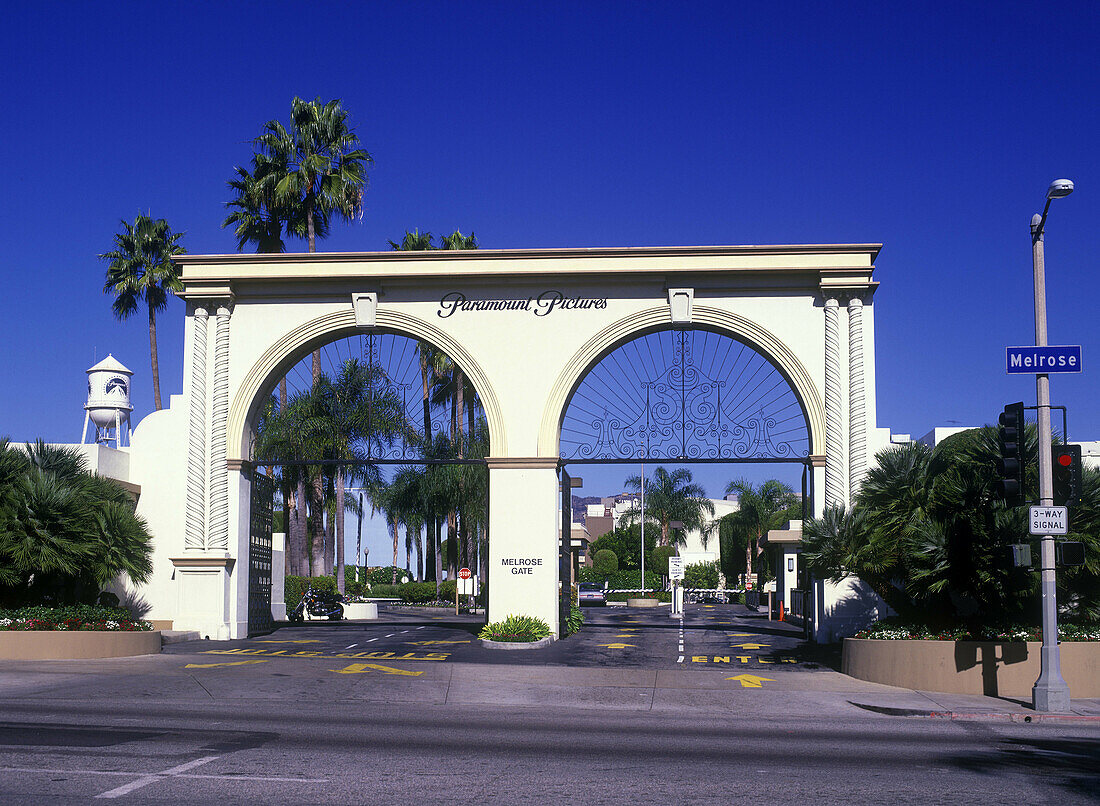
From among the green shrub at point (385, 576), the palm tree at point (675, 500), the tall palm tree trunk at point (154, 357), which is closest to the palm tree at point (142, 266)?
the tall palm tree trunk at point (154, 357)

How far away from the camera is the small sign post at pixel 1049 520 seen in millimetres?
15367

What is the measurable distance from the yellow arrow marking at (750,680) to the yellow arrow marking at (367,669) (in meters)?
5.75

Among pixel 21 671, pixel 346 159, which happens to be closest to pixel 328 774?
pixel 21 671

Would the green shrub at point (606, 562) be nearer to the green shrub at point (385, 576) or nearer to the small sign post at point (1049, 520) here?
the green shrub at point (385, 576)

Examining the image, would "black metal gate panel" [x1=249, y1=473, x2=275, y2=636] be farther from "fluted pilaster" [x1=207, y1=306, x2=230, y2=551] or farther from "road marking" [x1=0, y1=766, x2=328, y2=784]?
"road marking" [x1=0, y1=766, x2=328, y2=784]

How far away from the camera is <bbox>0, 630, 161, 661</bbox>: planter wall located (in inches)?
809

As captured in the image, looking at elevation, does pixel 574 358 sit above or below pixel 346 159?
below

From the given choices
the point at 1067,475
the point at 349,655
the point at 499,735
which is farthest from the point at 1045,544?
the point at 349,655

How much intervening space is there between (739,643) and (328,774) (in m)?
18.1

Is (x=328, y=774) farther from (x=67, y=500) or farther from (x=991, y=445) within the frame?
(x=67, y=500)

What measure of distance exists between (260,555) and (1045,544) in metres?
19.4

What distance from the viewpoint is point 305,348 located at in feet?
87.5

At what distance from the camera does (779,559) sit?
44.2 metres

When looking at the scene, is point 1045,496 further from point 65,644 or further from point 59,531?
point 59,531
